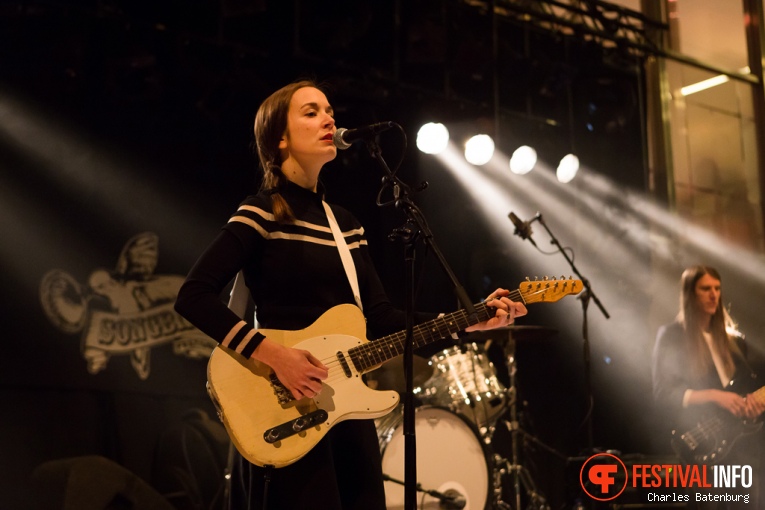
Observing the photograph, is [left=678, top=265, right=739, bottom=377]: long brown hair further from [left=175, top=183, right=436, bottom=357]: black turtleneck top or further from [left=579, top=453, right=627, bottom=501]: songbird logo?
[left=175, top=183, right=436, bottom=357]: black turtleneck top

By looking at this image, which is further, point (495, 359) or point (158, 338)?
point (495, 359)

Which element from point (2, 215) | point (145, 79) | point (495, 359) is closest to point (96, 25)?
point (145, 79)

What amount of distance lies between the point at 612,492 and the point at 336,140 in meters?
3.42

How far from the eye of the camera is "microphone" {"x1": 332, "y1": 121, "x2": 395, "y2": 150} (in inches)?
110

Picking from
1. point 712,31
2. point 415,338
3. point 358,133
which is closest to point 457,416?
point 415,338

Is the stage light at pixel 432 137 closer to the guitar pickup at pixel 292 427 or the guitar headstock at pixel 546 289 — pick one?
the guitar headstock at pixel 546 289

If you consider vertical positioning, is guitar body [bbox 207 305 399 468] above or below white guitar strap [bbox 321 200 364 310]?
below

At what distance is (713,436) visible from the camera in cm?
530

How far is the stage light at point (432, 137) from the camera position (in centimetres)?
631

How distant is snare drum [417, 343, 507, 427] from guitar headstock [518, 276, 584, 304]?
2386 mm

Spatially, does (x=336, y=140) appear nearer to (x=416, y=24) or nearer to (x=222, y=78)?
(x=222, y=78)

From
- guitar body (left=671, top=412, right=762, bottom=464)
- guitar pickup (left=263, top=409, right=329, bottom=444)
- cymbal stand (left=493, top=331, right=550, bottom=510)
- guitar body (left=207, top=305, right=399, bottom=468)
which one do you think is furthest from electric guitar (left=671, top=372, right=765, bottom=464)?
guitar pickup (left=263, top=409, right=329, bottom=444)

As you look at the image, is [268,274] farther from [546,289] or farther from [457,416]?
[457,416]

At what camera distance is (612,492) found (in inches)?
205
